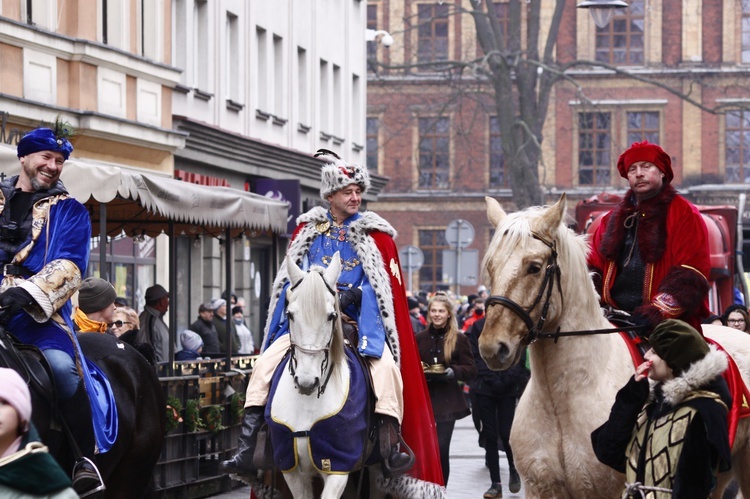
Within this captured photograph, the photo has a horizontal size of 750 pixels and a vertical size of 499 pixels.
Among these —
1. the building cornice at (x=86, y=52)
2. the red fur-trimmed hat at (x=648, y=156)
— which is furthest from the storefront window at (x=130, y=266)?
the red fur-trimmed hat at (x=648, y=156)

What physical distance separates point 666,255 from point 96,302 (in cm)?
415

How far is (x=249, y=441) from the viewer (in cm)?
942

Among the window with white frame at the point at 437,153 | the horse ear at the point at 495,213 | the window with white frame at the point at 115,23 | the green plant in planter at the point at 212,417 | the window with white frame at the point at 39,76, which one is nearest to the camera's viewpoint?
the horse ear at the point at 495,213

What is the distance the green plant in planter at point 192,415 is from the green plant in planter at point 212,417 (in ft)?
0.69

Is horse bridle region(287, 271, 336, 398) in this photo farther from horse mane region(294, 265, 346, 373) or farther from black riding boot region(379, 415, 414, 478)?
black riding boot region(379, 415, 414, 478)

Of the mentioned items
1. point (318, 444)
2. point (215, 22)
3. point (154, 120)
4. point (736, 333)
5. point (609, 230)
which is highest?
point (215, 22)

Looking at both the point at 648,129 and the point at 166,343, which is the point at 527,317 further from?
the point at 648,129

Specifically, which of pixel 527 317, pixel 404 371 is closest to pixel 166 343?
pixel 404 371

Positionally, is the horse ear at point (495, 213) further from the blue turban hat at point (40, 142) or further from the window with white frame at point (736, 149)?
the window with white frame at point (736, 149)

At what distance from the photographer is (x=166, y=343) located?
54.0 feet

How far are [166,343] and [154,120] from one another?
9.09 meters

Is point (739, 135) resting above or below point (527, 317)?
above

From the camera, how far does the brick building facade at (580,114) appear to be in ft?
211

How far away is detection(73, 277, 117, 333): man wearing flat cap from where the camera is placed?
1072 centimetres
